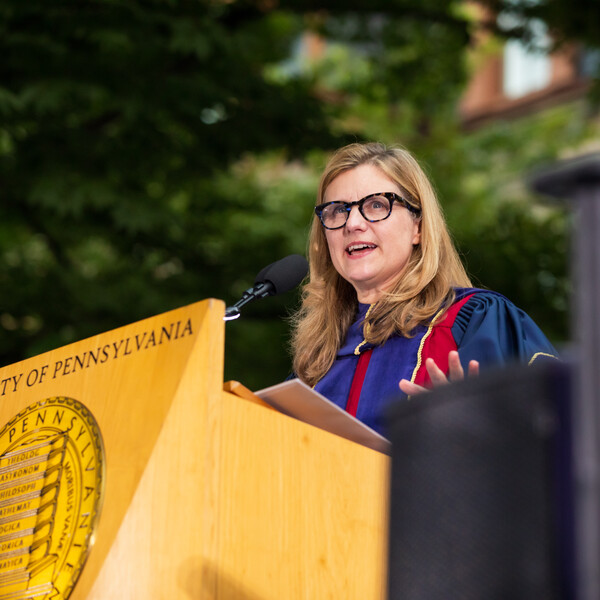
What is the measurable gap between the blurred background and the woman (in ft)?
8.34

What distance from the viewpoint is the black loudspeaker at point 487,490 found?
44.4 inches

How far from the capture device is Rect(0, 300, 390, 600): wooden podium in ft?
5.96

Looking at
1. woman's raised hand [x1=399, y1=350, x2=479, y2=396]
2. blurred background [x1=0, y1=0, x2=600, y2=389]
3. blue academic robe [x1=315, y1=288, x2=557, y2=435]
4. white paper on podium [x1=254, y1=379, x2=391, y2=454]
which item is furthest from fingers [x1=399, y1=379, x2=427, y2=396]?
blurred background [x1=0, y1=0, x2=600, y2=389]

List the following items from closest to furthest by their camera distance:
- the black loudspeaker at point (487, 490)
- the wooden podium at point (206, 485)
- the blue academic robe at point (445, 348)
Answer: the black loudspeaker at point (487, 490) < the wooden podium at point (206, 485) < the blue academic robe at point (445, 348)

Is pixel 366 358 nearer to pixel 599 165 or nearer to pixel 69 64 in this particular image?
pixel 599 165

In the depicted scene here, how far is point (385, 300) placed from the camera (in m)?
3.32

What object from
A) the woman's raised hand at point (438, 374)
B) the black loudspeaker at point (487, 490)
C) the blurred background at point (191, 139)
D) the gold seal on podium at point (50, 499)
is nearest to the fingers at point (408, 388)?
the woman's raised hand at point (438, 374)

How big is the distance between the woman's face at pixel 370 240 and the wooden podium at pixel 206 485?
4.16 feet

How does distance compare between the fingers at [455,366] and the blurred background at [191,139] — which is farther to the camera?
the blurred background at [191,139]

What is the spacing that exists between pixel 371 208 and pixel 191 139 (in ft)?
14.7

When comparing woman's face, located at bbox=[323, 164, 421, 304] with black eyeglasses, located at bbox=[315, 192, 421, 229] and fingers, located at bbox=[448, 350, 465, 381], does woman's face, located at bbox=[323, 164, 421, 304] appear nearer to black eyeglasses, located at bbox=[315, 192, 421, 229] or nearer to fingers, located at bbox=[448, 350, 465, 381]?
black eyeglasses, located at bbox=[315, 192, 421, 229]

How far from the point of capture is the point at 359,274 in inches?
132

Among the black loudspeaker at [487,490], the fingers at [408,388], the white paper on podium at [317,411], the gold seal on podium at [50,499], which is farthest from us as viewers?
the fingers at [408,388]

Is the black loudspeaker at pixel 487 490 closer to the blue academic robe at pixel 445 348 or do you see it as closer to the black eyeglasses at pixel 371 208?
the blue academic robe at pixel 445 348
